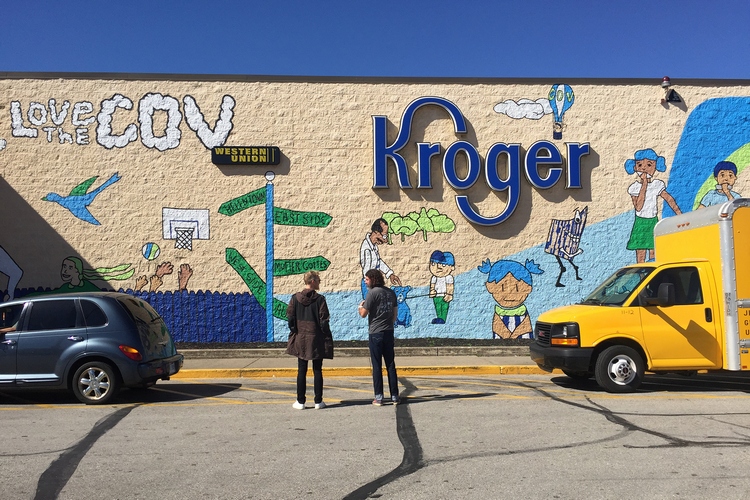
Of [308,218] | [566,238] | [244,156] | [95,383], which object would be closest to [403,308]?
[308,218]

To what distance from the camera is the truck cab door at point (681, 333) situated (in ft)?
33.0

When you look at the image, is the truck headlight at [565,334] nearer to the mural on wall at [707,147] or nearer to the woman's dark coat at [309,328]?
the woman's dark coat at [309,328]

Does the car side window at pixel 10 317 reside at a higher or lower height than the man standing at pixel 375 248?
lower

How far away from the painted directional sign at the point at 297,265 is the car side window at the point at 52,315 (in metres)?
7.40

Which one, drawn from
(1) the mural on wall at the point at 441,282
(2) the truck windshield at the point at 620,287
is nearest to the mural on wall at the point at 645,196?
(1) the mural on wall at the point at 441,282

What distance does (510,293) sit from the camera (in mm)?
16969

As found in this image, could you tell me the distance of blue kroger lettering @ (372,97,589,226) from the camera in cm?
1680

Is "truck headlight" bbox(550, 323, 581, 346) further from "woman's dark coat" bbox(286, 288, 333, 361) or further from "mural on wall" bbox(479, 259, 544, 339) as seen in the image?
"mural on wall" bbox(479, 259, 544, 339)

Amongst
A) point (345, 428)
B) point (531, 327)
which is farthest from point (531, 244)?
point (345, 428)

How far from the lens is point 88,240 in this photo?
16688 millimetres

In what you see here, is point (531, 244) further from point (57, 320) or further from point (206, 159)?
point (57, 320)

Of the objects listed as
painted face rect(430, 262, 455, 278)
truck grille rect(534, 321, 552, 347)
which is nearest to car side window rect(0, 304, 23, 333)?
truck grille rect(534, 321, 552, 347)

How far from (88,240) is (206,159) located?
3458 mm

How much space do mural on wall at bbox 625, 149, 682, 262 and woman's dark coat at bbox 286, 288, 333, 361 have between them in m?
10.8
